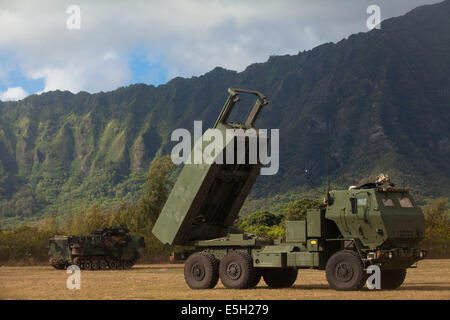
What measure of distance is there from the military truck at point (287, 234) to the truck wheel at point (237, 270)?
27 millimetres

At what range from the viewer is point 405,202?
18.0 metres

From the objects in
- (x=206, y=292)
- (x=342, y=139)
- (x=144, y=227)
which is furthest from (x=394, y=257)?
(x=342, y=139)

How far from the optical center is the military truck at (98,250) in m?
35.2

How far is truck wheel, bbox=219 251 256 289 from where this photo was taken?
18.3 metres

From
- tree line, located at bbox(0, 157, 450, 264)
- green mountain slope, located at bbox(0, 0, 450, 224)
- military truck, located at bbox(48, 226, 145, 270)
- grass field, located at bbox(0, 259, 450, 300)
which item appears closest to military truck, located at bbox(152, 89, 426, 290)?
grass field, located at bbox(0, 259, 450, 300)

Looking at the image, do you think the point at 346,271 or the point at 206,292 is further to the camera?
the point at 206,292

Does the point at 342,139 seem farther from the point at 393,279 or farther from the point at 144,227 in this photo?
the point at 393,279

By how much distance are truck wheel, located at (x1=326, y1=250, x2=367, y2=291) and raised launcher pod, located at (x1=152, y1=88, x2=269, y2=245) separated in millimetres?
3859

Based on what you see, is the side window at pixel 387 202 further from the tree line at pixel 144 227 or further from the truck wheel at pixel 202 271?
the tree line at pixel 144 227

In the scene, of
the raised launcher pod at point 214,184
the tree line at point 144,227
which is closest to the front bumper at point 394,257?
the raised launcher pod at point 214,184

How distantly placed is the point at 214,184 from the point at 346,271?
4.47 m
